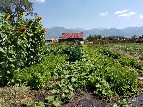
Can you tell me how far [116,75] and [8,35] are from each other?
4338mm

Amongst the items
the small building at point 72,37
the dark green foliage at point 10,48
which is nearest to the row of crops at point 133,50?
the dark green foliage at point 10,48

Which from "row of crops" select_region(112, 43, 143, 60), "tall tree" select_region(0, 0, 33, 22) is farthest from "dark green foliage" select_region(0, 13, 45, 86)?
"tall tree" select_region(0, 0, 33, 22)

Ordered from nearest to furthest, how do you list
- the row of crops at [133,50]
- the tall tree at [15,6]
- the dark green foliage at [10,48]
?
the dark green foliage at [10,48] → the row of crops at [133,50] → the tall tree at [15,6]

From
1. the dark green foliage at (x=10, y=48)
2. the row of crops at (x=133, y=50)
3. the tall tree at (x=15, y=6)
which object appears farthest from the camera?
the tall tree at (x=15, y=6)

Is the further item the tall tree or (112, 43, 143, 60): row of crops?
the tall tree

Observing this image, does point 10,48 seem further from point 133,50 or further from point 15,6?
point 15,6

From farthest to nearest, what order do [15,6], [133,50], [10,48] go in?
A: [15,6] → [133,50] → [10,48]

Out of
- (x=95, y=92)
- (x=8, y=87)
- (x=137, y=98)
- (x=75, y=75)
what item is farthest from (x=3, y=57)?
(x=137, y=98)

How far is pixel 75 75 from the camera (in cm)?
1291

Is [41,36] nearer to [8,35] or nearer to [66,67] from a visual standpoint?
[66,67]

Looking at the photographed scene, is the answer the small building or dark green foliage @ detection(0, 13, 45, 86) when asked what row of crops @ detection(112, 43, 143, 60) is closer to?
dark green foliage @ detection(0, 13, 45, 86)

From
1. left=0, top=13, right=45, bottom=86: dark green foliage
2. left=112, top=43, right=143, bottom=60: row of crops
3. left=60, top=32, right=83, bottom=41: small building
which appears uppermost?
left=0, top=13, right=45, bottom=86: dark green foliage

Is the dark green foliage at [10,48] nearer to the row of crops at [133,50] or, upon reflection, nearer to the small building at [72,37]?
the row of crops at [133,50]

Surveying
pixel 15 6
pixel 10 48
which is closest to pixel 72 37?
pixel 15 6
